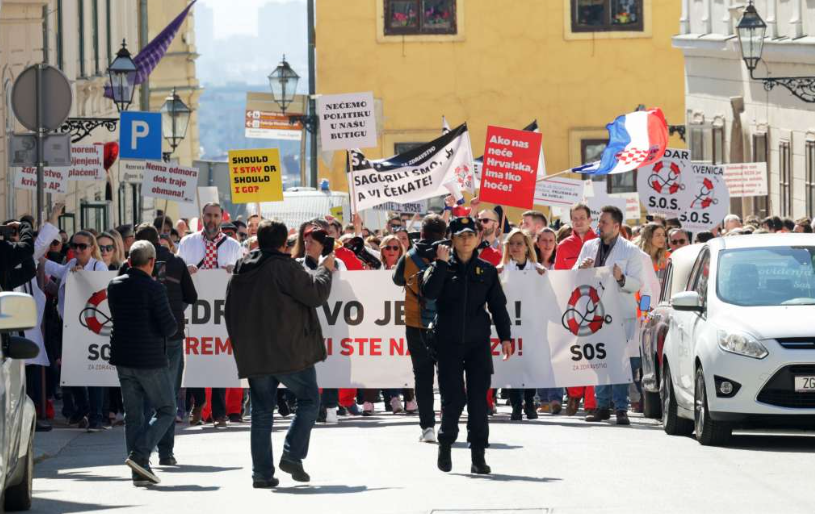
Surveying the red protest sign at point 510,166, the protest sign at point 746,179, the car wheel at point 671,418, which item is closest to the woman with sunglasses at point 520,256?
the car wheel at point 671,418

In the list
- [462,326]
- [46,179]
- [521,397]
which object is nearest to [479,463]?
[462,326]

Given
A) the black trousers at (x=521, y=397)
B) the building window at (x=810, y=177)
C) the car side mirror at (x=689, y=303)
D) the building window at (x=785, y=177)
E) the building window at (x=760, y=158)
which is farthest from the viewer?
the building window at (x=760, y=158)

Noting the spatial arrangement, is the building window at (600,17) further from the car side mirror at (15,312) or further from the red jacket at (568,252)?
the car side mirror at (15,312)

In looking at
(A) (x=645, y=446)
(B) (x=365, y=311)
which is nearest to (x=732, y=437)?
(A) (x=645, y=446)

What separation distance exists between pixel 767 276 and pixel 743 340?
112 cm

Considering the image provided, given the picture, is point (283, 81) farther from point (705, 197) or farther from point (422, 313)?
point (422, 313)

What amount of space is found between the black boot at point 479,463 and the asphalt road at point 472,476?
0.09 metres

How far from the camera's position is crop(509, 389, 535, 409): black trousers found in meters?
18.3

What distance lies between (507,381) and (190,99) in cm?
4647

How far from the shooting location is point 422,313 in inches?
632

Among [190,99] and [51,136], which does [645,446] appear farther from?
[190,99]

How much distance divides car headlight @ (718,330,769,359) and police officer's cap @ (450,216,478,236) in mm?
2148

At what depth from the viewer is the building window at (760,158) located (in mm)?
37750

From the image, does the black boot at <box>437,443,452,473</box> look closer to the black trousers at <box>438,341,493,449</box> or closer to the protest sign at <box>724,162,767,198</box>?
the black trousers at <box>438,341,493,449</box>
